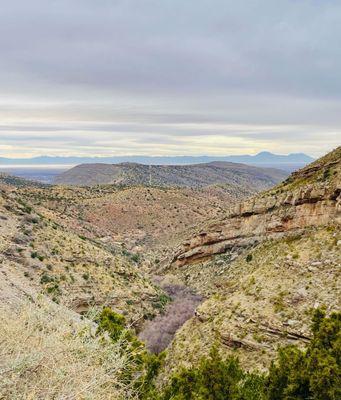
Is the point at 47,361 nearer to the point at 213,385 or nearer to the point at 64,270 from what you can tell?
the point at 213,385

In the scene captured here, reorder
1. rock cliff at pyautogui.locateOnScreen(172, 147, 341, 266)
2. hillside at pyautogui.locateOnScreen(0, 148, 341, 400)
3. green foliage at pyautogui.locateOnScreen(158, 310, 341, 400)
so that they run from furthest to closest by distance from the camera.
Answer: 1. rock cliff at pyautogui.locateOnScreen(172, 147, 341, 266)
2. green foliage at pyautogui.locateOnScreen(158, 310, 341, 400)
3. hillside at pyautogui.locateOnScreen(0, 148, 341, 400)

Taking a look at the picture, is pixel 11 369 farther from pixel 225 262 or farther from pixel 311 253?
pixel 225 262

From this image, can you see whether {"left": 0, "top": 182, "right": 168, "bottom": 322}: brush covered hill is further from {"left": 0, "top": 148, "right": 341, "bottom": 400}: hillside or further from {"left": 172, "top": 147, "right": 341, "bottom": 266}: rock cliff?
{"left": 172, "top": 147, "right": 341, "bottom": 266}: rock cliff

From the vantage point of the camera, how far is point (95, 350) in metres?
8.30

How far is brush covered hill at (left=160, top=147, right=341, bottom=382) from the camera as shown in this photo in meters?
22.5

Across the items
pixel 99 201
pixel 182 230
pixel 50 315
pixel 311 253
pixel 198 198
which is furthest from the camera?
pixel 198 198

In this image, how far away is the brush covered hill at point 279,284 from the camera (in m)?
22.5

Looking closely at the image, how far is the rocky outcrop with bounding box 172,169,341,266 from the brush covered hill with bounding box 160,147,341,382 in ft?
0.33

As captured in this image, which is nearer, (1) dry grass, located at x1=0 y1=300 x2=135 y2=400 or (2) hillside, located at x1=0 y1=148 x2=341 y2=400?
(1) dry grass, located at x1=0 y1=300 x2=135 y2=400

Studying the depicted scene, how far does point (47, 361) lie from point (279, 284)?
20.5 metres

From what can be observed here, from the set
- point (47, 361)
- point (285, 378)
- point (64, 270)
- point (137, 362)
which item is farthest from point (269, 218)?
point (47, 361)

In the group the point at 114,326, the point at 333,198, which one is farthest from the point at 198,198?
the point at 114,326

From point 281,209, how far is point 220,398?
29.4 metres

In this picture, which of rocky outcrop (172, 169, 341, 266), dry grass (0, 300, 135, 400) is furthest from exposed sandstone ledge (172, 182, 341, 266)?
dry grass (0, 300, 135, 400)
